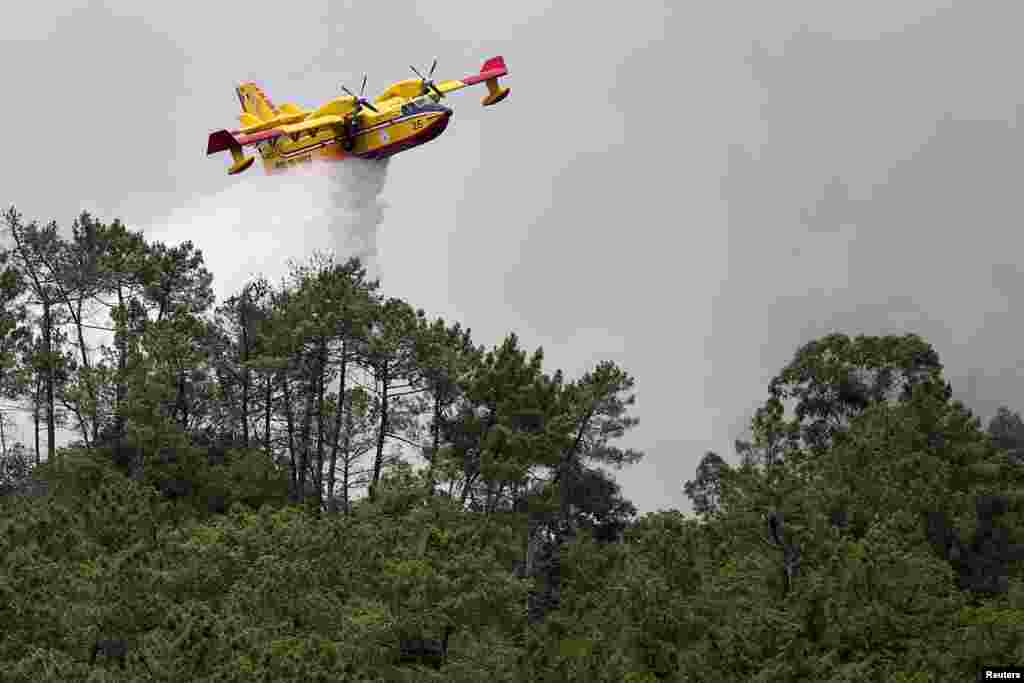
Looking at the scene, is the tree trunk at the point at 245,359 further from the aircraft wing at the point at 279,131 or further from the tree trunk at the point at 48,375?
the aircraft wing at the point at 279,131

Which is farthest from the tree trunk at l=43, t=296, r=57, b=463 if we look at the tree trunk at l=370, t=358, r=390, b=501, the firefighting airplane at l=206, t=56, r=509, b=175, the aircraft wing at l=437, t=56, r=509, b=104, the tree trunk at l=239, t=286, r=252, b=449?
the aircraft wing at l=437, t=56, r=509, b=104

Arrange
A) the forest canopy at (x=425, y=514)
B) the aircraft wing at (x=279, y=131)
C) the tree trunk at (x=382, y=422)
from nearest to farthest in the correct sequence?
1. the forest canopy at (x=425, y=514)
2. the tree trunk at (x=382, y=422)
3. the aircraft wing at (x=279, y=131)

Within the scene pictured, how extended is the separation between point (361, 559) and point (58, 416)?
24718 millimetres

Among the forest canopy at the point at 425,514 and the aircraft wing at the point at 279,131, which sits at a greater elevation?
the aircraft wing at the point at 279,131

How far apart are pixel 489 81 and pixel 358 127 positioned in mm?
8179

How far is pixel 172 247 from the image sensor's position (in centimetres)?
7431

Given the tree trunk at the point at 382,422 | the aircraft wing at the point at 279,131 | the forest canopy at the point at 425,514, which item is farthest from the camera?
the aircraft wing at the point at 279,131

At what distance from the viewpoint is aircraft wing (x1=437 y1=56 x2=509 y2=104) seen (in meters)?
91.2

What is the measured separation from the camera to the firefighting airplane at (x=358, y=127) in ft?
288

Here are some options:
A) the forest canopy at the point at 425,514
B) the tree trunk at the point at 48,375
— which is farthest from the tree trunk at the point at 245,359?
the tree trunk at the point at 48,375

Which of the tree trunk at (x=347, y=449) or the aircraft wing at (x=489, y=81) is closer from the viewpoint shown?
the tree trunk at (x=347, y=449)

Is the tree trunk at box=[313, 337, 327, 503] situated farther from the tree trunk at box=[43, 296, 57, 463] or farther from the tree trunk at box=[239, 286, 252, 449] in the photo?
the tree trunk at box=[43, 296, 57, 463]

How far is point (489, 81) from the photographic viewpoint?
93125 mm

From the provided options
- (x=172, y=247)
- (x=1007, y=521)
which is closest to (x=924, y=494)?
(x=1007, y=521)
